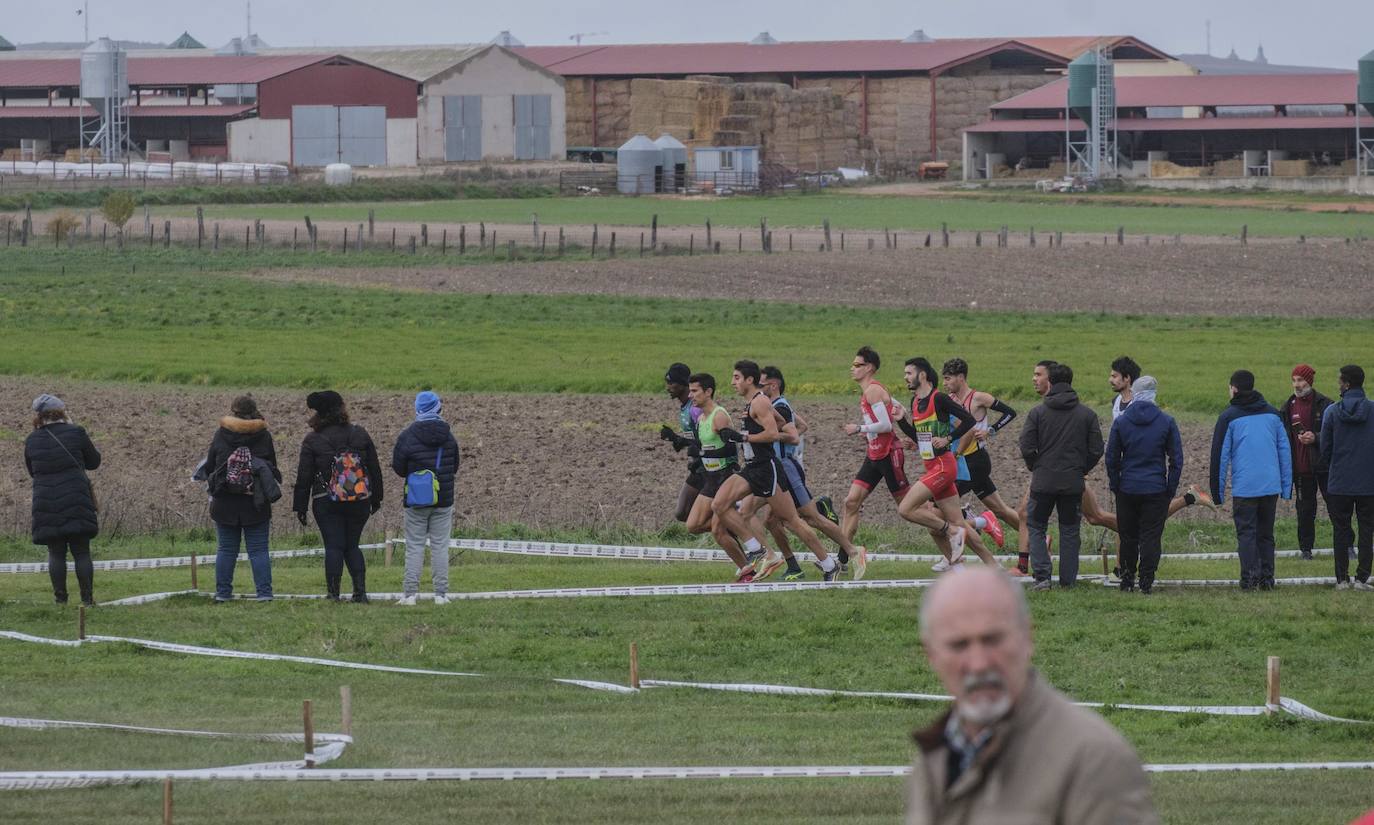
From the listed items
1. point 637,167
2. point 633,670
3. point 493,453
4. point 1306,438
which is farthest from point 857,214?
point 633,670

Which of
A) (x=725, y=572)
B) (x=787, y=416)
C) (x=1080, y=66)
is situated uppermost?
(x=1080, y=66)

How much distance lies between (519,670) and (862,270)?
42.5 m

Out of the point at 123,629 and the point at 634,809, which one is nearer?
the point at 634,809

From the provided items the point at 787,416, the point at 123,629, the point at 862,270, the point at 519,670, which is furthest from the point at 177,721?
the point at 862,270

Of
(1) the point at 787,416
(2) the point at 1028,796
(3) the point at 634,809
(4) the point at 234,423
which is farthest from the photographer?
(1) the point at 787,416

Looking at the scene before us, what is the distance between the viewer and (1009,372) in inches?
1292

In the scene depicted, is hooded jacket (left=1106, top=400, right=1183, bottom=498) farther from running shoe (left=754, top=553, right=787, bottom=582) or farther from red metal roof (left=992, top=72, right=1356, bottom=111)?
red metal roof (left=992, top=72, right=1356, bottom=111)

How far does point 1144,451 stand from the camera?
49.7 feet

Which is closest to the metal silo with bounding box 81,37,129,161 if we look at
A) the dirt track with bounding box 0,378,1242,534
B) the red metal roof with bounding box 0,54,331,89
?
the red metal roof with bounding box 0,54,331,89

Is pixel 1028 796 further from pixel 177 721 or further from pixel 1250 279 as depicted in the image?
pixel 1250 279

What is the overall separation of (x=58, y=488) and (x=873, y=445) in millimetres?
6338

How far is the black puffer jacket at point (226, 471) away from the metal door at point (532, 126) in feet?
328

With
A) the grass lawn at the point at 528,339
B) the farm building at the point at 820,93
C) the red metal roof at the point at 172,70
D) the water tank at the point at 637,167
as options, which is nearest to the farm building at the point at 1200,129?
the farm building at the point at 820,93

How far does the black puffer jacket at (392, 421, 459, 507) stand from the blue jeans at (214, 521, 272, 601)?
122cm
